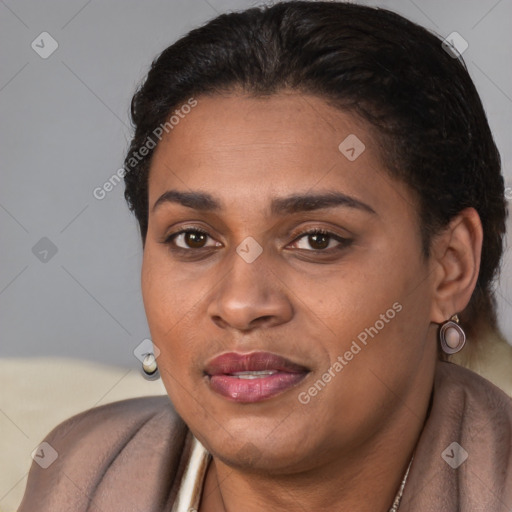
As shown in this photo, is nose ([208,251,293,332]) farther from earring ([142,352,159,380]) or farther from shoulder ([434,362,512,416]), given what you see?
earring ([142,352,159,380])

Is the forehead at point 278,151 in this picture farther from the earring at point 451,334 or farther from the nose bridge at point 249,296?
the earring at point 451,334

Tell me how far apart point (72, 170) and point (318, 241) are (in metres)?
1.72

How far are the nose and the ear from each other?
360 mm

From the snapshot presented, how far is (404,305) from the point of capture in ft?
6.95

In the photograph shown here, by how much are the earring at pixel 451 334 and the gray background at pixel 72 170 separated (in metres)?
1.46

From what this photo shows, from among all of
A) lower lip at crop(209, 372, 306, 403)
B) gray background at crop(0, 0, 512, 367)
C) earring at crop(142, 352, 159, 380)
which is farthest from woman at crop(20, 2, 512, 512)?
gray background at crop(0, 0, 512, 367)

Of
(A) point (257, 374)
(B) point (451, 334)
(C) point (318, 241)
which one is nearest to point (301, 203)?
(C) point (318, 241)

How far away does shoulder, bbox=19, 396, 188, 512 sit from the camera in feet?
7.86

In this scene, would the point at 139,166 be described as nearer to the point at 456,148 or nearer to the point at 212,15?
the point at 456,148

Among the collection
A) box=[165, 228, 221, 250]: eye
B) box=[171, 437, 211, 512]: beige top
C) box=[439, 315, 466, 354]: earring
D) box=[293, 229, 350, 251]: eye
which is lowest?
box=[171, 437, 211, 512]: beige top

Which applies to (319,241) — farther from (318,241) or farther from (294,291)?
(294,291)

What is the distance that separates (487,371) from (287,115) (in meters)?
0.95

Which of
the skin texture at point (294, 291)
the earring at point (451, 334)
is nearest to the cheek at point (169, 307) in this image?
the skin texture at point (294, 291)

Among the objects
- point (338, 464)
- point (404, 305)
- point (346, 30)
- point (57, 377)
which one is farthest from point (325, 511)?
point (57, 377)
